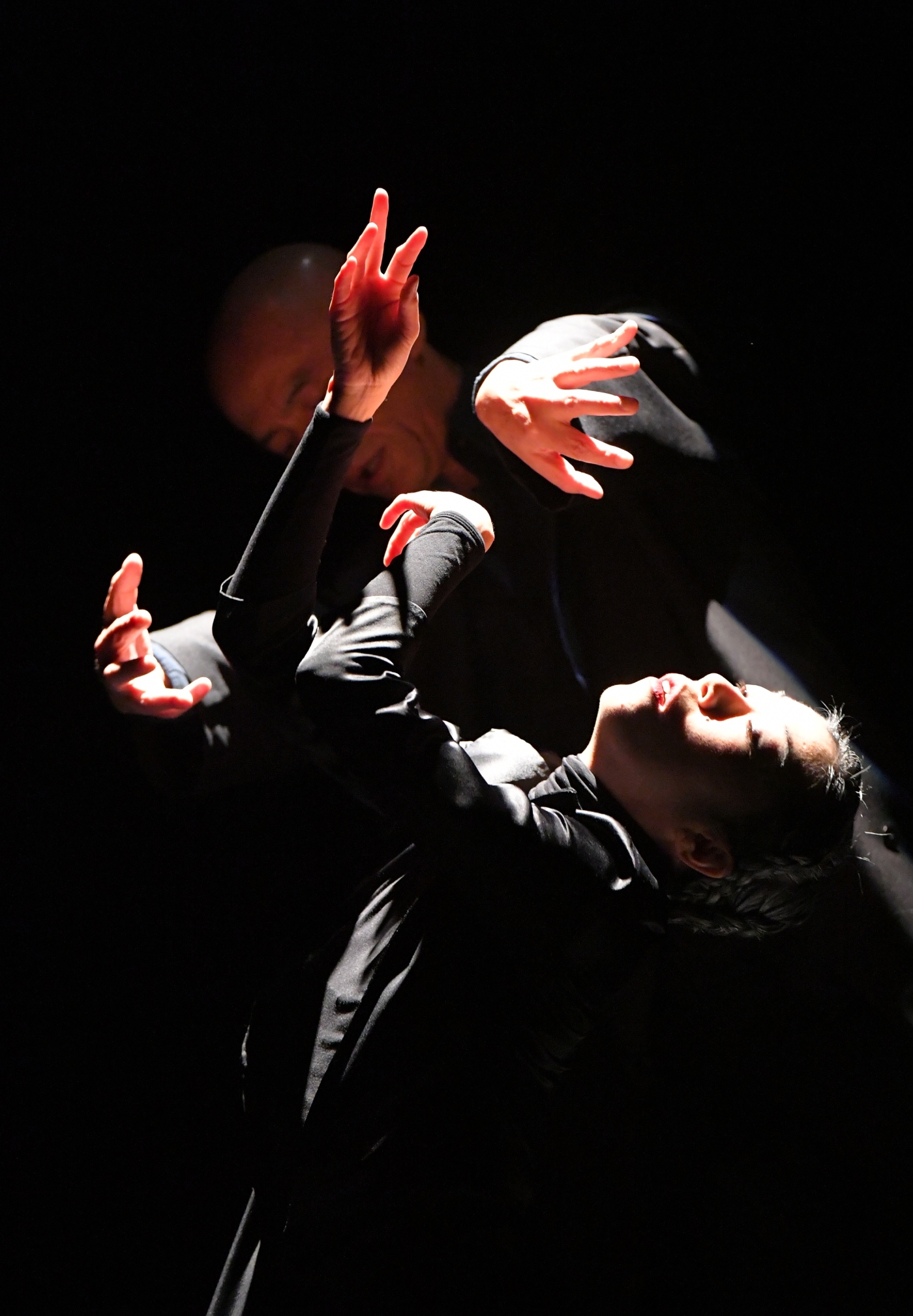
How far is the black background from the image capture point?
118 cm

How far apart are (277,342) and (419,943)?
82 cm

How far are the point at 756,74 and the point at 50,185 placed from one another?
38.7 inches

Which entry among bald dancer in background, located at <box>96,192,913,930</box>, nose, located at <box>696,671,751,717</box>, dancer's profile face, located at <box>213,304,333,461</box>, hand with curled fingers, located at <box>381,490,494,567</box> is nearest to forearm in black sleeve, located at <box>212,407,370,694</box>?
hand with curled fingers, located at <box>381,490,494,567</box>

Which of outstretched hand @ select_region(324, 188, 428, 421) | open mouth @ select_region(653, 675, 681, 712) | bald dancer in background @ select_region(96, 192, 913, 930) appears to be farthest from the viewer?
bald dancer in background @ select_region(96, 192, 913, 930)

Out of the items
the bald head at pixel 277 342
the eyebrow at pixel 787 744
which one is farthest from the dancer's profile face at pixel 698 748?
the bald head at pixel 277 342

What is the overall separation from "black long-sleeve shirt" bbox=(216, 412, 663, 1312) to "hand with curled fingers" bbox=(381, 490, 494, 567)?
0.04m

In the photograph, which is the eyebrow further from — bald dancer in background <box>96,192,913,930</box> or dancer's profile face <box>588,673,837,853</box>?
bald dancer in background <box>96,192,913,930</box>

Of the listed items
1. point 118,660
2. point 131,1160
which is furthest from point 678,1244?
point 118,660

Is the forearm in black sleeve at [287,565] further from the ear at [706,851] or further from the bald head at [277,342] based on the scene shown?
the ear at [706,851]

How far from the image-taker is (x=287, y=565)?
923 millimetres

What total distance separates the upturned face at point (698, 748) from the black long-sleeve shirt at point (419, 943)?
5 cm

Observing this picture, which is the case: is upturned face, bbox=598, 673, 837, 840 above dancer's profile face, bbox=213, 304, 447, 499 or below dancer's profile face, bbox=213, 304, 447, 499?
below

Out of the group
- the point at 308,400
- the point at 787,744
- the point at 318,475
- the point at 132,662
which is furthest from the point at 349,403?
the point at 787,744

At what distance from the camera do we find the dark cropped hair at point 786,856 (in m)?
0.95
